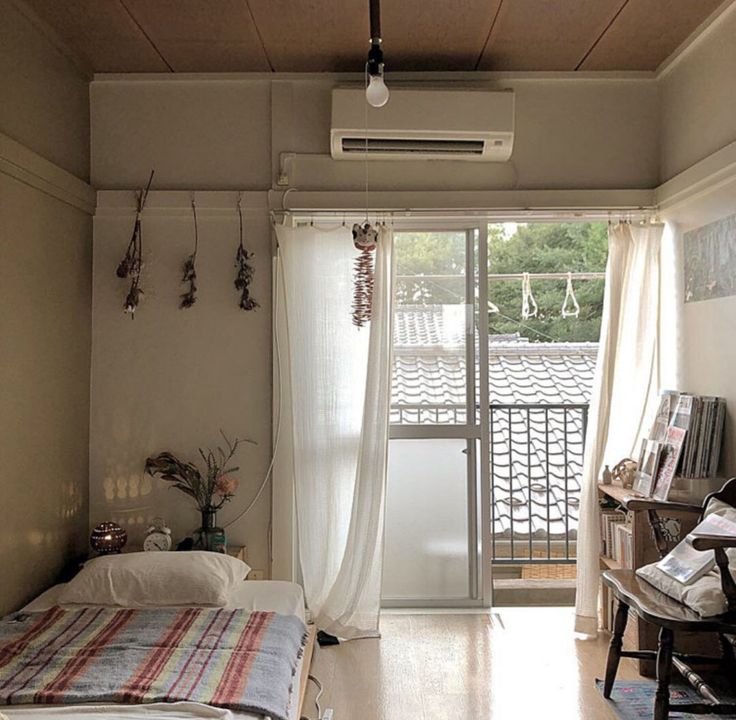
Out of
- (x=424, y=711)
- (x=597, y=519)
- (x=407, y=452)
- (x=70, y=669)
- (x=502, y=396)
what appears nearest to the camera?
(x=70, y=669)

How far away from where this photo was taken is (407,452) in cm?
416

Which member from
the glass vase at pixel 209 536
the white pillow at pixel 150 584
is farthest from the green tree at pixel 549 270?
the white pillow at pixel 150 584

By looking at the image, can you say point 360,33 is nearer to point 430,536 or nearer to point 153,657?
point 430,536

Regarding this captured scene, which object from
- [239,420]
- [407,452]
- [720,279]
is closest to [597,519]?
[407,452]

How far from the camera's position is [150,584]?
125 inches

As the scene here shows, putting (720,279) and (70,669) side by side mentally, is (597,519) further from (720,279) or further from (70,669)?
(70,669)

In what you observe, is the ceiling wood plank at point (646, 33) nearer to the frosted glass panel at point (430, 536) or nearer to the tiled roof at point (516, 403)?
the tiled roof at point (516, 403)

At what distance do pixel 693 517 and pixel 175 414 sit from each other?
7.90 feet

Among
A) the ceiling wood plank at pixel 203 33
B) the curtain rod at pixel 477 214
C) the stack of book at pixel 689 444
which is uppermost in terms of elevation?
the ceiling wood plank at pixel 203 33

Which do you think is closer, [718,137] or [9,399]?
[9,399]

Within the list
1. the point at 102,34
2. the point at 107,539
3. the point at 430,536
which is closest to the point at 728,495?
the point at 430,536

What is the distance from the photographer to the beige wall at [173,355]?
157 inches

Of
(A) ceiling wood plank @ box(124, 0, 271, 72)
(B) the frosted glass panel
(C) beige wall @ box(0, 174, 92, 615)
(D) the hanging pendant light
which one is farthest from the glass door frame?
(D) the hanging pendant light

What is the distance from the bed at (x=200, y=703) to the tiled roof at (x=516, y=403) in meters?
1.17
